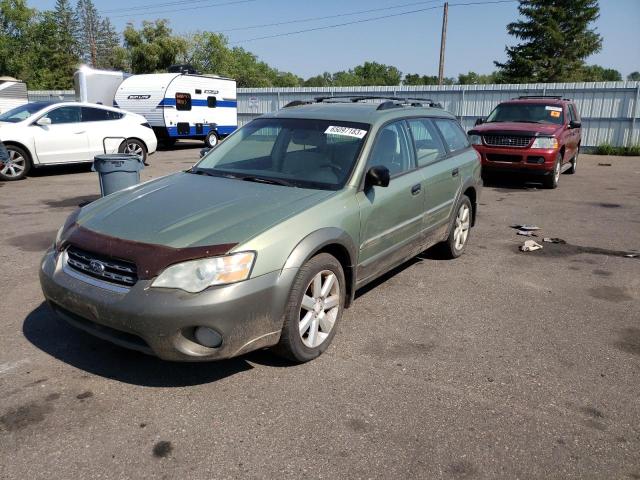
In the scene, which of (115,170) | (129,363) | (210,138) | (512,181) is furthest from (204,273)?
(210,138)

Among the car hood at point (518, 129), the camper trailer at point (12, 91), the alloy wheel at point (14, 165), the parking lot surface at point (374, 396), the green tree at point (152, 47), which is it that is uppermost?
the green tree at point (152, 47)

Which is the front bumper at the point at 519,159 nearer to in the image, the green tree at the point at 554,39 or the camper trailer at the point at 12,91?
the camper trailer at the point at 12,91

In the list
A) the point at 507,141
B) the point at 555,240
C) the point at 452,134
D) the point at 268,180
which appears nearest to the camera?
the point at 268,180

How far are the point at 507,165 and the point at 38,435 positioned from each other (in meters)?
10.3

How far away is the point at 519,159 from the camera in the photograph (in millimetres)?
10969

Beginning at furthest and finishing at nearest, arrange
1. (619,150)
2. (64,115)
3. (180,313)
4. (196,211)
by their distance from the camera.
Answer: 1. (619,150)
2. (64,115)
3. (196,211)
4. (180,313)

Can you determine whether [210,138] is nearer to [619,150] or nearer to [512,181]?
[512,181]

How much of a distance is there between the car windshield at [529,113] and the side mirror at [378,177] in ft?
30.0

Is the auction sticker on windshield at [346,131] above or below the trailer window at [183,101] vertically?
below

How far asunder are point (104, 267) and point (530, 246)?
17.2ft

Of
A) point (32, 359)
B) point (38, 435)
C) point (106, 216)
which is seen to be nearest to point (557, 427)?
point (38, 435)

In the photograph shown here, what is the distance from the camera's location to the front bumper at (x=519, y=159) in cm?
1077

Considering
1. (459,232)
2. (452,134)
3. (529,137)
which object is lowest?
(459,232)

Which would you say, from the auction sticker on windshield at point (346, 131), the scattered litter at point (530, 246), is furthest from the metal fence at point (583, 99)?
the auction sticker on windshield at point (346, 131)
